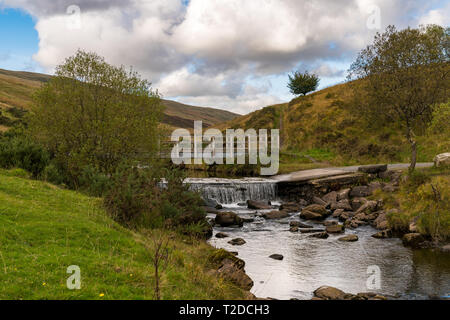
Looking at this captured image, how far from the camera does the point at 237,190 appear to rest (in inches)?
1332

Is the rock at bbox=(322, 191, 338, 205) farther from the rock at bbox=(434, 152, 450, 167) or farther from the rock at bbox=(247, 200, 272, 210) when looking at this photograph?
the rock at bbox=(434, 152, 450, 167)

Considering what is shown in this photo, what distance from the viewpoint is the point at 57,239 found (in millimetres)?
10688

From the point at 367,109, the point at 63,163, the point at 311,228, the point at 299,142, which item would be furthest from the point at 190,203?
the point at 299,142

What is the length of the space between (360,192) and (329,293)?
65.6 ft

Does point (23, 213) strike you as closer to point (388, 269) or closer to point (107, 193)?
point (107, 193)

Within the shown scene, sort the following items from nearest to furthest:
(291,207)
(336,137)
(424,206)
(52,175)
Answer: (424,206) → (52,175) → (291,207) → (336,137)

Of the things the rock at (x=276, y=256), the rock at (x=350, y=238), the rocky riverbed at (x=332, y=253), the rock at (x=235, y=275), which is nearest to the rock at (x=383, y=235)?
the rocky riverbed at (x=332, y=253)

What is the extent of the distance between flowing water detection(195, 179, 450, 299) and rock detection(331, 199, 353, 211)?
4.65m

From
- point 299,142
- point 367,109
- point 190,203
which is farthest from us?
point 299,142

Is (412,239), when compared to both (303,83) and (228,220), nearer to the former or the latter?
(228,220)

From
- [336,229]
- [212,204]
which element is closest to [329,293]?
[336,229]

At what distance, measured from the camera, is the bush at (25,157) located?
904 inches

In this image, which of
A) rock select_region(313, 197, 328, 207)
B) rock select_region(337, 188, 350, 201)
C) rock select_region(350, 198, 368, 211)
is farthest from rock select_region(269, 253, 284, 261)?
rock select_region(337, 188, 350, 201)

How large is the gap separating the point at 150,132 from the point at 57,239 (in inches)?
571
